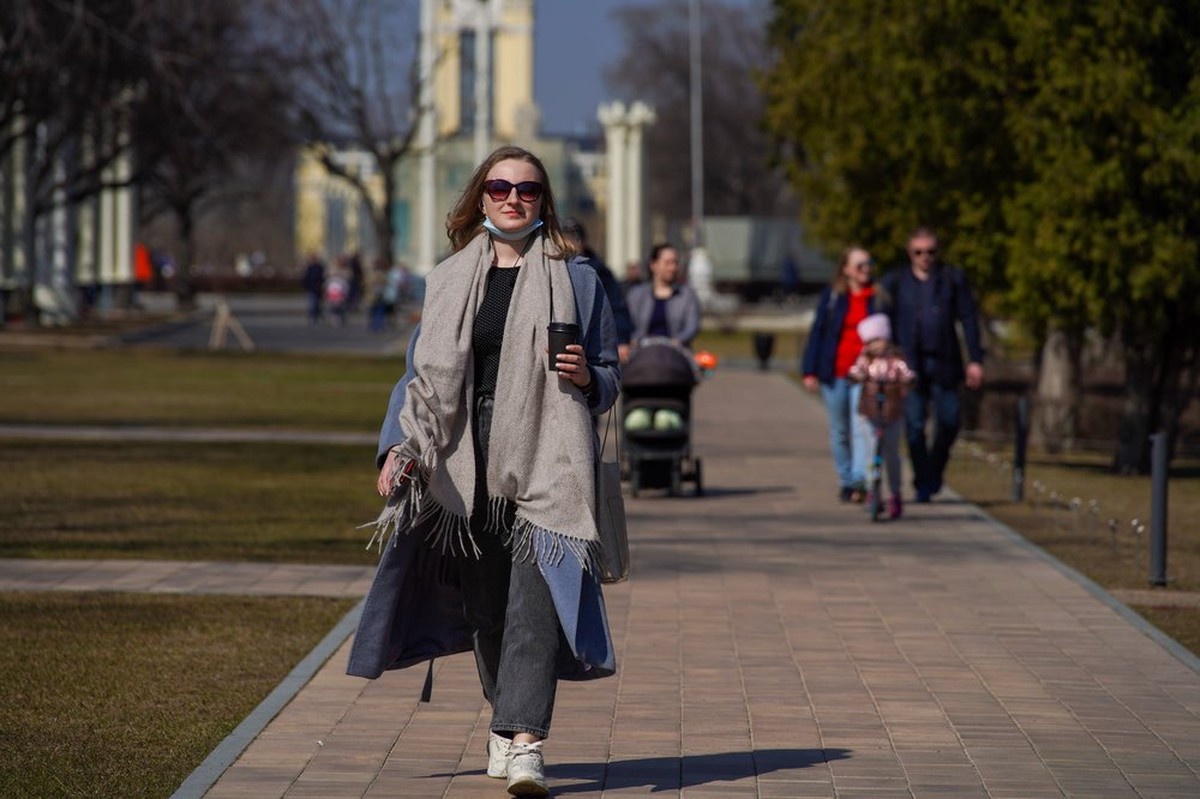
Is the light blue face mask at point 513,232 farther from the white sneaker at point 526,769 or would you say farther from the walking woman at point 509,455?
the white sneaker at point 526,769

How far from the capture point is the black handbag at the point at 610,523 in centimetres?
624

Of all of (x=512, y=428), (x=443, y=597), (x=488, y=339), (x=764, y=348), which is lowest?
(x=764, y=348)

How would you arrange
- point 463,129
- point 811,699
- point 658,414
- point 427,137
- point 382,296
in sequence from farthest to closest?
point 427,137 → point 463,129 → point 382,296 → point 658,414 → point 811,699

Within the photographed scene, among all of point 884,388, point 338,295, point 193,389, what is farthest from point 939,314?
point 338,295

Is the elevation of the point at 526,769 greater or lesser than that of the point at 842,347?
lesser

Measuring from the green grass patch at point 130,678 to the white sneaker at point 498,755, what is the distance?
0.91m

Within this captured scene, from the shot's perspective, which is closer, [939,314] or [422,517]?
[422,517]

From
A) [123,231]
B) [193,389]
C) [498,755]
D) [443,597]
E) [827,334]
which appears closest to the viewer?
[498,755]

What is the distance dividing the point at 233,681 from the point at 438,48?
65.2 metres

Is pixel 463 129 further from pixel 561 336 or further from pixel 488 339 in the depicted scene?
pixel 561 336

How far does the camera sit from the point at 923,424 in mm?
15148

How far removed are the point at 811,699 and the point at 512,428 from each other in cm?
236

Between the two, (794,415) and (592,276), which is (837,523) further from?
(794,415)

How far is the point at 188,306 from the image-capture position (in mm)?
63188
